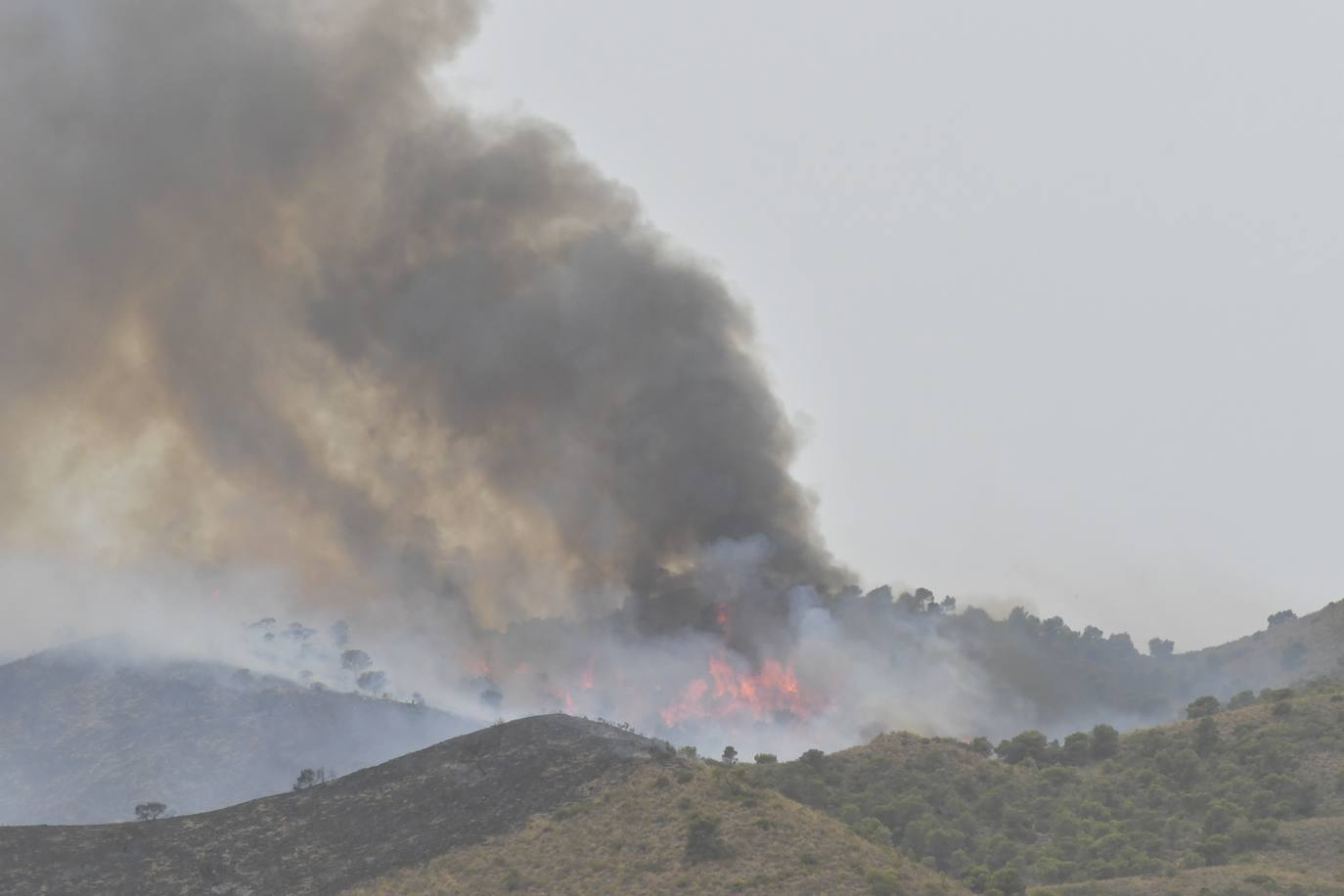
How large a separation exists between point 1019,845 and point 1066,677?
80525 millimetres

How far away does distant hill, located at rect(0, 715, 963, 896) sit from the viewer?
181 feet

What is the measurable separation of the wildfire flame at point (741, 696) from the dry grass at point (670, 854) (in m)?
62.3

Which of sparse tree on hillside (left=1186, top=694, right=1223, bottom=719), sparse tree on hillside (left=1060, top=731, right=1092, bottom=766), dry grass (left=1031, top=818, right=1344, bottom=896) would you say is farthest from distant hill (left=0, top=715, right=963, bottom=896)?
sparse tree on hillside (left=1186, top=694, right=1223, bottom=719)

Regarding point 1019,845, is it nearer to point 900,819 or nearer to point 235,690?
point 900,819

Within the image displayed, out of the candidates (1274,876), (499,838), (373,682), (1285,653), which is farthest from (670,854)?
(373,682)

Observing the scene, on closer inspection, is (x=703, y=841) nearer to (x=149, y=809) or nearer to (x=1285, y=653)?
(x=149, y=809)

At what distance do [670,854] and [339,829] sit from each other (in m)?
19.0

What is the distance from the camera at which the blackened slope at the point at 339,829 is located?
61.2 meters

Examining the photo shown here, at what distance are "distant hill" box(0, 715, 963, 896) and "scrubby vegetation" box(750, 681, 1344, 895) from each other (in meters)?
8.69

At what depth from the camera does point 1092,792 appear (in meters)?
74.9

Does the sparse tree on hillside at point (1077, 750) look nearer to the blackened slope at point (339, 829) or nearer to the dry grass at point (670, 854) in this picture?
the dry grass at point (670, 854)

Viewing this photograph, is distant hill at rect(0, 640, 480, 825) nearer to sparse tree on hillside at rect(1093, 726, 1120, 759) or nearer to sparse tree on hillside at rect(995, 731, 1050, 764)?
sparse tree on hillside at rect(995, 731, 1050, 764)

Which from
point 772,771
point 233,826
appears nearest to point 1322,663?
point 772,771

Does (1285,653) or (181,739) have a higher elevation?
(181,739)
